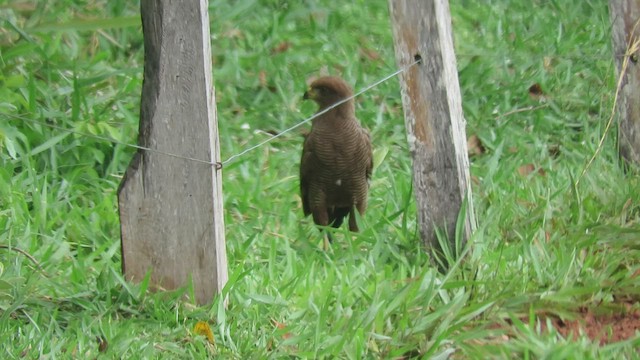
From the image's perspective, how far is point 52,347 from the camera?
163 inches

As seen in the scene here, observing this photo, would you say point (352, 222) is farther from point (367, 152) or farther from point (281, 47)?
point (281, 47)

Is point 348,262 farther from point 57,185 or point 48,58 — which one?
point 48,58

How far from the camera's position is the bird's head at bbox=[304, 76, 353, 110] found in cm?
607

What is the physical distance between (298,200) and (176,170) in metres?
2.44

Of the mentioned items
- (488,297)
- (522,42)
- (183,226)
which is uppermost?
(522,42)

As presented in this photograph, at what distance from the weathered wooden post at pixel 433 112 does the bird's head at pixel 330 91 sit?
42.9 inches

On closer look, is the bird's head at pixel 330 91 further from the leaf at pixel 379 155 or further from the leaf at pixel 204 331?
the leaf at pixel 204 331

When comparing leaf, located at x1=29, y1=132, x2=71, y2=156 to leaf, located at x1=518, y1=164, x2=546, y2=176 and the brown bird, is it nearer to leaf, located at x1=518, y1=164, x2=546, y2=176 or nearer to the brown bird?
the brown bird

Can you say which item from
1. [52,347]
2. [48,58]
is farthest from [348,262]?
[48,58]

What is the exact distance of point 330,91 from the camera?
6.10 m

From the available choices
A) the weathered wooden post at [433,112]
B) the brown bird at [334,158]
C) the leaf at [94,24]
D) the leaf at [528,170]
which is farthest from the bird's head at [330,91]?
the leaf at [528,170]

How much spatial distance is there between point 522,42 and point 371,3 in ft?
3.56

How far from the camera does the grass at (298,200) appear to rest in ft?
14.3

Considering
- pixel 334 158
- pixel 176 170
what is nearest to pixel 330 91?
pixel 334 158
